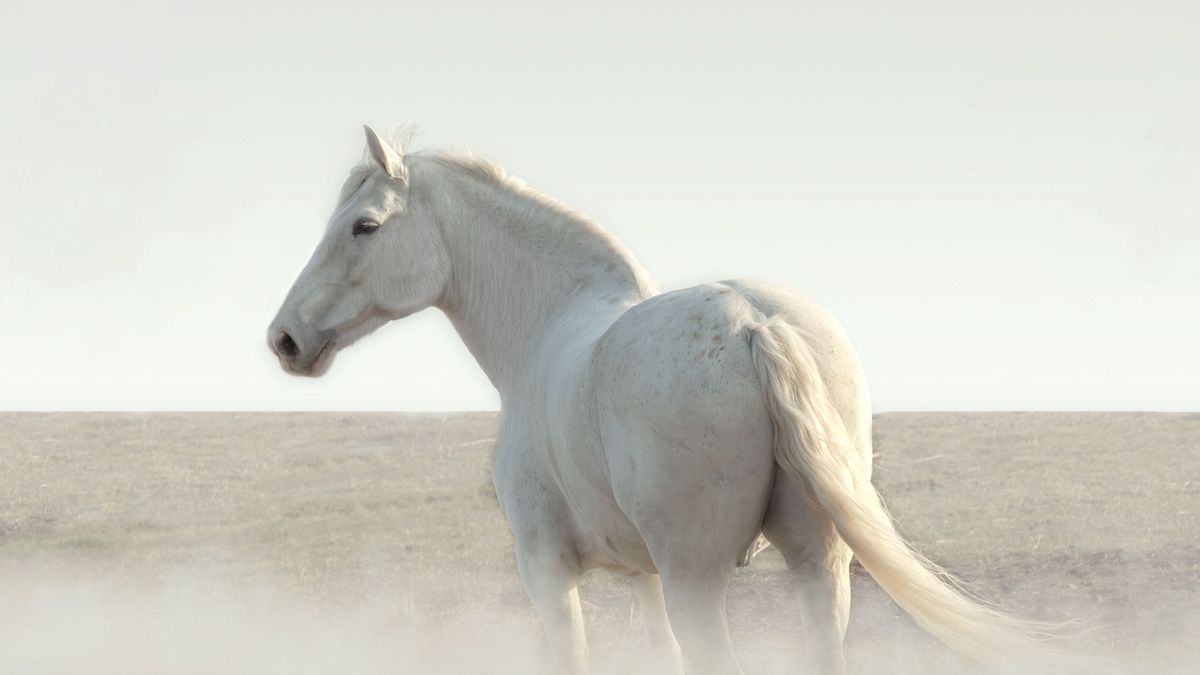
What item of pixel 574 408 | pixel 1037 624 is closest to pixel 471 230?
pixel 574 408

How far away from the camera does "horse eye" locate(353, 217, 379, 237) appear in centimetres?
589

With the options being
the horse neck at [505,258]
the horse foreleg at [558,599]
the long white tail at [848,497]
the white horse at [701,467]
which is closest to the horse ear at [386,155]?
the horse neck at [505,258]

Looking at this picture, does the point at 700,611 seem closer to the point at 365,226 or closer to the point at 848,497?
the point at 848,497

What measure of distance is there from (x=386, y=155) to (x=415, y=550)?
8833 mm

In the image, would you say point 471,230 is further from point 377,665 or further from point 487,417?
point 487,417

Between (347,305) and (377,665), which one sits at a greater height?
(347,305)

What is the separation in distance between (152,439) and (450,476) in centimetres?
579

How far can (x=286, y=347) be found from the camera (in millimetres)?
6016

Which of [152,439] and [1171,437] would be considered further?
[152,439]

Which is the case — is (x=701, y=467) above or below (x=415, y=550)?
above

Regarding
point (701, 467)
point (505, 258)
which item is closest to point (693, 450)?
point (701, 467)

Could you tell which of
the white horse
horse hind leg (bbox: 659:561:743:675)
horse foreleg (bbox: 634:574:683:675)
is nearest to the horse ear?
the white horse

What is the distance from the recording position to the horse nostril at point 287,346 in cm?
600

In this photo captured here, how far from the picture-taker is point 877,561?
4273mm
